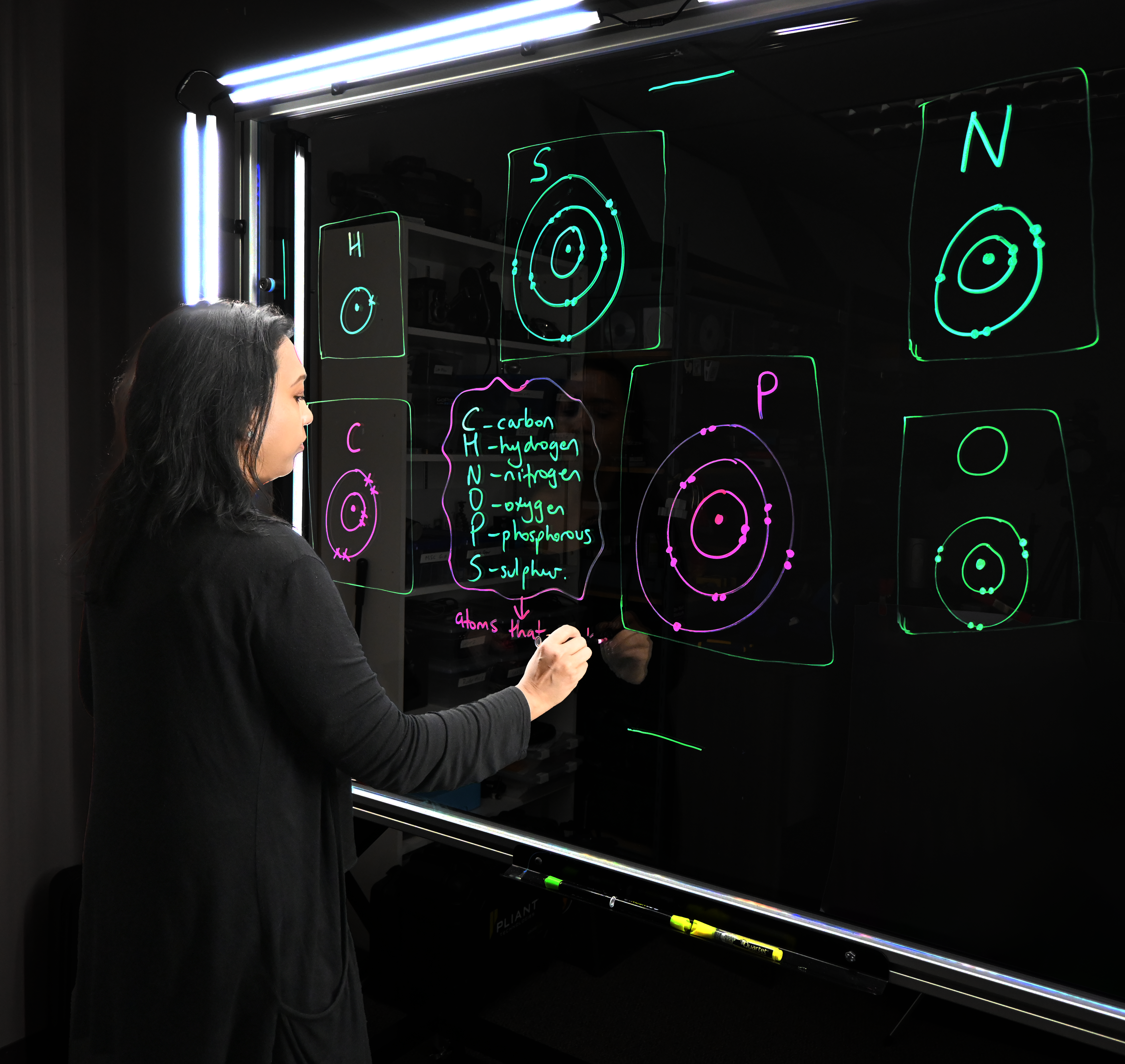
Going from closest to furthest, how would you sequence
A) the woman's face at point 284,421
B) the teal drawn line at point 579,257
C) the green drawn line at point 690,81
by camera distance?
the woman's face at point 284,421
the green drawn line at point 690,81
the teal drawn line at point 579,257

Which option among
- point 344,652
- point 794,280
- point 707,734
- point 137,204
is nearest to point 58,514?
point 137,204

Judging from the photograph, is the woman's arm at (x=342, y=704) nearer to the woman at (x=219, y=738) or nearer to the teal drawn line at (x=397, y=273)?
the woman at (x=219, y=738)

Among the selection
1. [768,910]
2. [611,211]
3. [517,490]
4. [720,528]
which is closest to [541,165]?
[611,211]

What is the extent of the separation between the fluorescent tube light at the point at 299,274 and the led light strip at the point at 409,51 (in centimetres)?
15

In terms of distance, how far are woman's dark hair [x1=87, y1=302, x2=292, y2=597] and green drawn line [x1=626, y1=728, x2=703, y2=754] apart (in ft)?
2.17

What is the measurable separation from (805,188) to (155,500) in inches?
36.7

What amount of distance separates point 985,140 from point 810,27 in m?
0.30

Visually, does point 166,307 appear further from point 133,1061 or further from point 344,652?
point 133,1061

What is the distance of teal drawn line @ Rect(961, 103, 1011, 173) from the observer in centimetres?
111

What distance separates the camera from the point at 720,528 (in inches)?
53.1

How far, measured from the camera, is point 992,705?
115cm

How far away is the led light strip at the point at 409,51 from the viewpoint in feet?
4.76

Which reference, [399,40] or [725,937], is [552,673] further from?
[399,40]

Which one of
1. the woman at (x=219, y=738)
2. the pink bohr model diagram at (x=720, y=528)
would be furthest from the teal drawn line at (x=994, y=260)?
the woman at (x=219, y=738)
